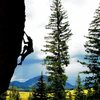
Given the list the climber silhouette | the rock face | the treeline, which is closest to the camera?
the rock face

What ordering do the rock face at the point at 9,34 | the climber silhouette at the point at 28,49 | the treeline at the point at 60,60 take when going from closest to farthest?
1. the rock face at the point at 9,34
2. the climber silhouette at the point at 28,49
3. the treeline at the point at 60,60

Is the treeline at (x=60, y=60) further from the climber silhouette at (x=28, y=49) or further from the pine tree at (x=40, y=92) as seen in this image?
the climber silhouette at (x=28, y=49)

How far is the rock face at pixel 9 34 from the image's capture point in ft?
7.66

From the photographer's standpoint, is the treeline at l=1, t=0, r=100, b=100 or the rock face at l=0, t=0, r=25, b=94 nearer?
the rock face at l=0, t=0, r=25, b=94

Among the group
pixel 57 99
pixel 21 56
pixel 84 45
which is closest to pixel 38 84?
pixel 57 99

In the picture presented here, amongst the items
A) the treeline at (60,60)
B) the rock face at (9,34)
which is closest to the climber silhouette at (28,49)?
the rock face at (9,34)

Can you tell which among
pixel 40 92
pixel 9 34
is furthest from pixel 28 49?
pixel 40 92

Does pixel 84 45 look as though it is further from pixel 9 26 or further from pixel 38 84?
pixel 9 26

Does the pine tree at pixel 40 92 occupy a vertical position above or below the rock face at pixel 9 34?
below

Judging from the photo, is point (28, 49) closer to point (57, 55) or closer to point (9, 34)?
point (9, 34)

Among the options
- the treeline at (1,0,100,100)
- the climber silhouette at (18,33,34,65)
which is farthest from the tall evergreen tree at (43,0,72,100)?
the climber silhouette at (18,33,34,65)

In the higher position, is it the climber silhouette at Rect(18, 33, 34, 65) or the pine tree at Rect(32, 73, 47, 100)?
the climber silhouette at Rect(18, 33, 34, 65)

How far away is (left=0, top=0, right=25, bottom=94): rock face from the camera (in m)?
2.33

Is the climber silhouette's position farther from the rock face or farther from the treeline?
the treeline
